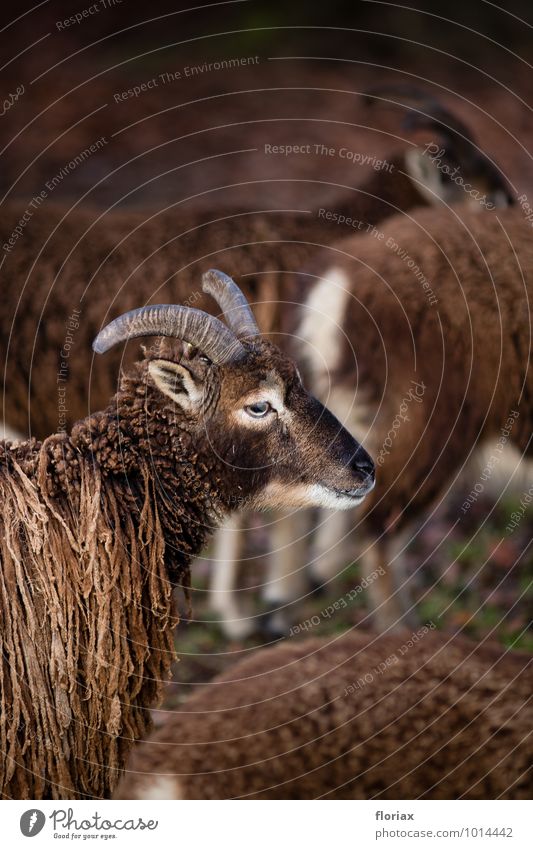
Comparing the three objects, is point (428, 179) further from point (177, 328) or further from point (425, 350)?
point (177, 328)

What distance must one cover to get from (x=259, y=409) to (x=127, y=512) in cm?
55

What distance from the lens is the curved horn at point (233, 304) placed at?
3.47 m

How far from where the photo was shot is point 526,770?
3.64 metres

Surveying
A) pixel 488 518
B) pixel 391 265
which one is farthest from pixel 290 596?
pixel 391 265

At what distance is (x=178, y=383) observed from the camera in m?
3.32

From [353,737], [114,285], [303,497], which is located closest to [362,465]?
[303,497]

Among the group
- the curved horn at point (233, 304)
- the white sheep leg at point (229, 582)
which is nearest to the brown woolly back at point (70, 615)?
the curved horn at point (233, 304)

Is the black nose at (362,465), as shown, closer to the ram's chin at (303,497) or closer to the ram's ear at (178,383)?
the ram's chin at (303,497)

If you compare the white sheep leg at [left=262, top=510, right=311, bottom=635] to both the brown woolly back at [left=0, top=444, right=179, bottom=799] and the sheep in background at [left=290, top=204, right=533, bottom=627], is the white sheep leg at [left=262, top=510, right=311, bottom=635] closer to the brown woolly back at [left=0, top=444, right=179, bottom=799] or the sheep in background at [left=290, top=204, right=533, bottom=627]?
the sheep in background at [left=290, top=204, right=533, bottom=627]

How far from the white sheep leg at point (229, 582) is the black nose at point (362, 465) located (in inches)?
82.0

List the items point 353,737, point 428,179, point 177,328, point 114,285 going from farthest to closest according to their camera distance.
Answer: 1. point 428,179
2. point 114,285
3. point 353,737
4. point 177,328

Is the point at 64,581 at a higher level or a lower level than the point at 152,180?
lower
